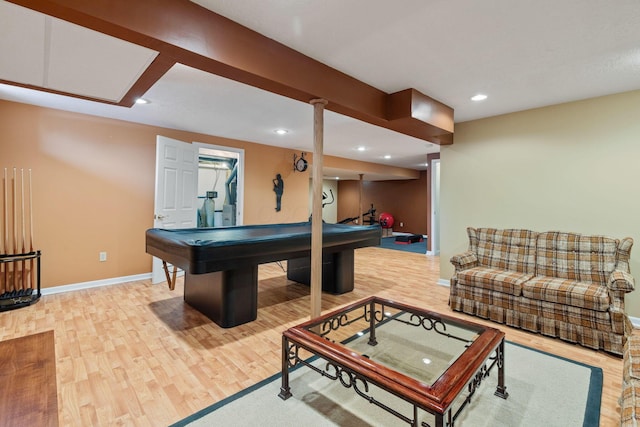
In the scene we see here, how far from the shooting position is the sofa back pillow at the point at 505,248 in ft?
10.1

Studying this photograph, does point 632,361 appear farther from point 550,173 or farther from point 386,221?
point 386,221

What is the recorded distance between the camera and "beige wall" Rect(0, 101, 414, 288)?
341 centimetres

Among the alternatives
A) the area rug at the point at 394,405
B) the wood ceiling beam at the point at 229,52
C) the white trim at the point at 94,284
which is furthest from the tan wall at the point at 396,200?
the white trim at the point at 94,284

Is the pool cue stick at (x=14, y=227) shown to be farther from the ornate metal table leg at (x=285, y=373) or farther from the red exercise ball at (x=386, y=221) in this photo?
the red exercise ball at (x=386, y=221)

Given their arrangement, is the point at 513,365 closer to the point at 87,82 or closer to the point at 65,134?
the point at 87,82

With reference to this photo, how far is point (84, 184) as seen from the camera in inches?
148

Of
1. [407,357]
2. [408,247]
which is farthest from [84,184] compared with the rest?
[408,247]

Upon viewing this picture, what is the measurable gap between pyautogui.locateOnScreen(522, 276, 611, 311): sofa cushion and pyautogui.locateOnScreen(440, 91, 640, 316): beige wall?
0.77 meters

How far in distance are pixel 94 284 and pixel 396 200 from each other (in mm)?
8946

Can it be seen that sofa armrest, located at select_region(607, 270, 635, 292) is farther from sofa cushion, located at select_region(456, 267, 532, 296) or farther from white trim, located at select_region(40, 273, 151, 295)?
white trim, located at select_region(40, 273, 151, 295)

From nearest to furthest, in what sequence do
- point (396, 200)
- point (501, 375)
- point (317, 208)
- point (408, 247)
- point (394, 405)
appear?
point (394, 405) → point (501, 375) → point (317, 208) → point (408, 247) → point (396, 200)

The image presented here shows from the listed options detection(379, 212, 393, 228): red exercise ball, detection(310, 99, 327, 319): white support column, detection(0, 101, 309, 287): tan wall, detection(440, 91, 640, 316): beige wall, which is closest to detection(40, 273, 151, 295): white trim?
detection(0, 101, 309, 287): tan wall

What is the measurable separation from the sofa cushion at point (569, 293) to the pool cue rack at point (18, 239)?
5.07 meters

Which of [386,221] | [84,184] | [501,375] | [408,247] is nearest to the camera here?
[501,375]
